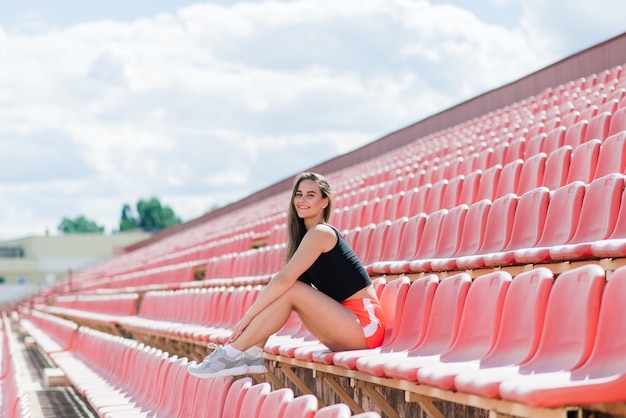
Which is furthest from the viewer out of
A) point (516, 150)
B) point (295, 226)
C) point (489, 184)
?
point (516, 150)

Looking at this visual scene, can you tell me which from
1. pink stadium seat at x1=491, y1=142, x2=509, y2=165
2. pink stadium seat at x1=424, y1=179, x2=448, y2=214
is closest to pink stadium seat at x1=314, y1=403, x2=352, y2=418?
pink stadium seat at x1=424, y1=179, x2=448, y2=214

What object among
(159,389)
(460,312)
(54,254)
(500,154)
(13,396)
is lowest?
(13,396)

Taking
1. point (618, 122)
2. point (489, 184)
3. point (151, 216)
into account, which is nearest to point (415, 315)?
point (489, 184)

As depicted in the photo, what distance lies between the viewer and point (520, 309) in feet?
5.17

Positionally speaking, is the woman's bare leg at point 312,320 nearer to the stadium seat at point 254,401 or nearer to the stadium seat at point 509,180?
the stadium seat at point 254,401

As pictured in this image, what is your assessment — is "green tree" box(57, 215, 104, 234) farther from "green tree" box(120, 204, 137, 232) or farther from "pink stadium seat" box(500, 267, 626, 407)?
A: "pink stadium seat" box(500, 267, 626, 407)

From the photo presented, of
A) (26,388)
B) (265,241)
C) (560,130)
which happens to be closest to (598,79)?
(560,130)

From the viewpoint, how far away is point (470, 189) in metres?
3.27

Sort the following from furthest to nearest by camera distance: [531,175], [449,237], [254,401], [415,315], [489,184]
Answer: [489,184]
[531,175]
[449,237]
[415,315]
[254,401]

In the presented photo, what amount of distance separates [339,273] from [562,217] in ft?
2.06

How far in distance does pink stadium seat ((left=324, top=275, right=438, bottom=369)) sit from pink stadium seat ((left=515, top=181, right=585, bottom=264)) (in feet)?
0.94

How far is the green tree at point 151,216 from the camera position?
156ft

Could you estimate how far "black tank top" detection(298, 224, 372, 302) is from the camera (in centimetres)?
223

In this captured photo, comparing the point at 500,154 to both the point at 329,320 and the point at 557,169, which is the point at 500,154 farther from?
the point at 329,320
